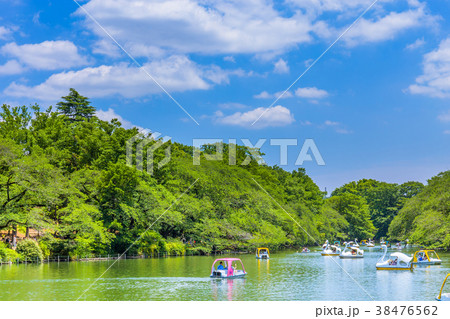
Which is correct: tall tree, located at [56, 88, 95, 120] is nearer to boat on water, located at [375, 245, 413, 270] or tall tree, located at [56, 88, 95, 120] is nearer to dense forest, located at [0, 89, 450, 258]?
dense forest, located at [0, 89, 450, 258]

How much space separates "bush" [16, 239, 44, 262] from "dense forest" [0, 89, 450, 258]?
12 centimetres

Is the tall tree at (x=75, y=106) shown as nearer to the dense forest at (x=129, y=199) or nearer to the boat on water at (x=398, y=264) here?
the dense forest at (x=129, y=199)

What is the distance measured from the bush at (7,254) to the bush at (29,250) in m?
0.80

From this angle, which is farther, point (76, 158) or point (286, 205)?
point (286, 205)

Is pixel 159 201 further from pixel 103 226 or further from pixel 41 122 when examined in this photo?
pixel 41 122

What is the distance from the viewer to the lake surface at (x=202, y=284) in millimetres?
25109

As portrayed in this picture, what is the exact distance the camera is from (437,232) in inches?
2248

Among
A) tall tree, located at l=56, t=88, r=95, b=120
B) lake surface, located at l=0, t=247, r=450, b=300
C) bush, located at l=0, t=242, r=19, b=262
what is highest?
tall tree, located at l=56, t=88, r=95, b=120

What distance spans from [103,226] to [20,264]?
10717 mm

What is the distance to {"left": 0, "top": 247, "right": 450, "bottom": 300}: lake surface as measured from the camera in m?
25.1

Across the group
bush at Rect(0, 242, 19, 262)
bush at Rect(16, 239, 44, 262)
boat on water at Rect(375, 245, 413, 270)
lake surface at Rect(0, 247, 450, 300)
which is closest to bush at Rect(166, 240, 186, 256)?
lake surface at Rect(0, 247, 450, 300)

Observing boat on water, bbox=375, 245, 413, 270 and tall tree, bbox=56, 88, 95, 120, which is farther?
tall tree, bbox=56, 88, 95, 120

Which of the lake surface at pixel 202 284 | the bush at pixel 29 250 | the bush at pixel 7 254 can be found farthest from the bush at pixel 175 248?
the bush at pixel 7 254

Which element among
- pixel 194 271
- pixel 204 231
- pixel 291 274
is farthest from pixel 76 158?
pixel 291 274
